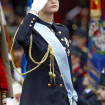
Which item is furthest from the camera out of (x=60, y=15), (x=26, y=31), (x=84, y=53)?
(x=84, y=53)

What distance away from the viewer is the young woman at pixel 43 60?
4340mm

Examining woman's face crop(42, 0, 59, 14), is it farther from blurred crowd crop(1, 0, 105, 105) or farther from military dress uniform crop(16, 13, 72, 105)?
blurred crowd crop(1, 0, 105, 105)

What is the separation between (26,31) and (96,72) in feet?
9.70

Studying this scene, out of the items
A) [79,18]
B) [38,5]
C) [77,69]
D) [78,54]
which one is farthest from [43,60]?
[79,18]

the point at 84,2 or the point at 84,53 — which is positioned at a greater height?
the point at 84,2

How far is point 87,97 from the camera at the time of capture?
710 cm

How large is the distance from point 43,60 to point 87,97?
9.52ft

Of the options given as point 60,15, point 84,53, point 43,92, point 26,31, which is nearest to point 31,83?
point 43,92

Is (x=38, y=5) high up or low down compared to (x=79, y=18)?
down

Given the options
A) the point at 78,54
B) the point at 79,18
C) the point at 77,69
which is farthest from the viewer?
the point at 79,18

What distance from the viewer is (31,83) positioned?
441cm

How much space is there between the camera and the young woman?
4340 millimetres

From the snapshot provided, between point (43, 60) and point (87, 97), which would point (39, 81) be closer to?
point (43, 60)

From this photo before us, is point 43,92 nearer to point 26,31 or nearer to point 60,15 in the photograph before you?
point 26,31
